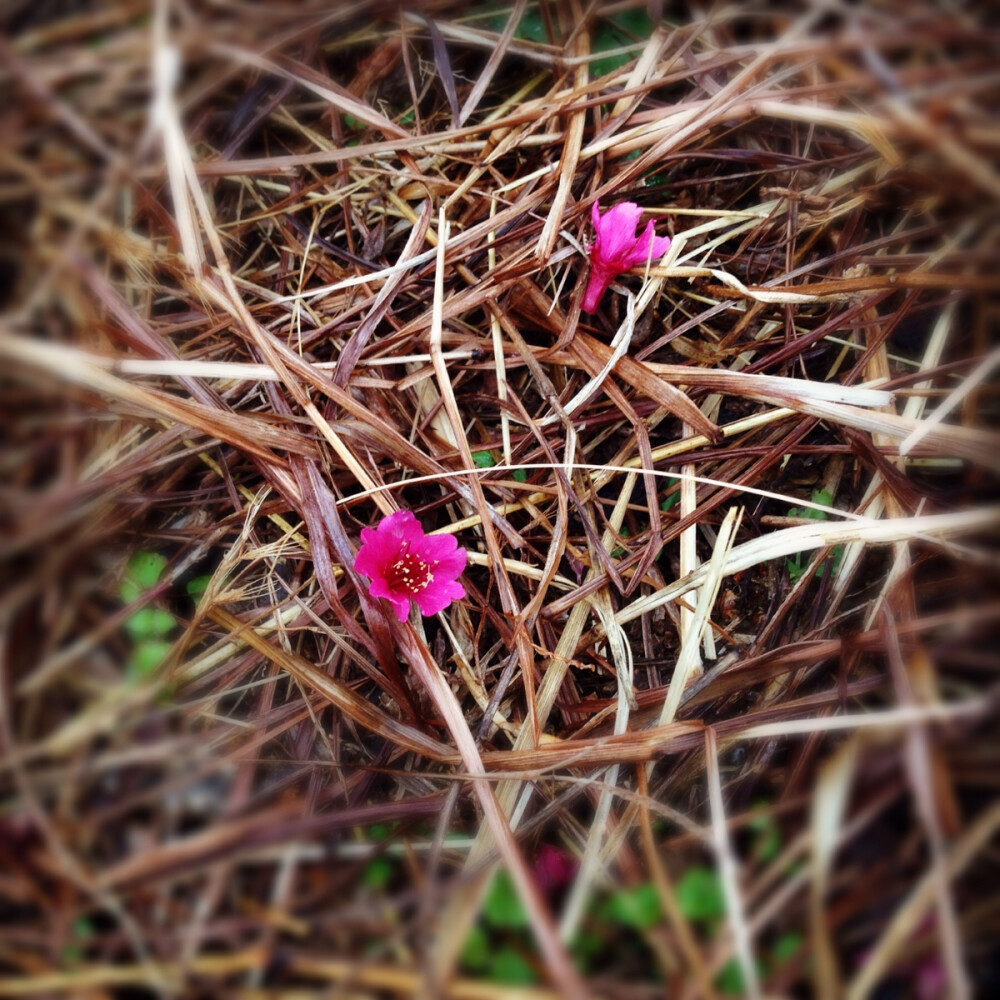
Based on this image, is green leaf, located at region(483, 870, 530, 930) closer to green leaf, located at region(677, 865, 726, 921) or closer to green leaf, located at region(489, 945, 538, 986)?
green leaf, located at region(489, 945, 538, 986)

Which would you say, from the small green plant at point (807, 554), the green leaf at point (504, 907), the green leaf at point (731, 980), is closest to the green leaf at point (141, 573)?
the green leaf at point (504, 907)

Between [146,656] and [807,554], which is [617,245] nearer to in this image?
[807,554]

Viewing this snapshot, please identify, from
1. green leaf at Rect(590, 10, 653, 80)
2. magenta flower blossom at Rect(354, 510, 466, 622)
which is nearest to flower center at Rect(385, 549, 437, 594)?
magenta flower blossom at Rect(354, 510, 466, 622)

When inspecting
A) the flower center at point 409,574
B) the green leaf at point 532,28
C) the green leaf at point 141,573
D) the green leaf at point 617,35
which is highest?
the green leaf at point 532,28

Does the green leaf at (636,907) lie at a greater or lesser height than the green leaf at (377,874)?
lesser

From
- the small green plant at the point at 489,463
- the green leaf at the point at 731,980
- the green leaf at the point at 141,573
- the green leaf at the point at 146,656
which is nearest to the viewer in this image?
the green leaf at the point at 731,980

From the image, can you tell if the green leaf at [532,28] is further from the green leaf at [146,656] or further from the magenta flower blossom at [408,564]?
the green leaf at [146,656]

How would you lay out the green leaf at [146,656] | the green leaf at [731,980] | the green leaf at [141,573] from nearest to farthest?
the green leaf at [731,980]
the green leaf at [146,656]
the green leaf at [141,573]

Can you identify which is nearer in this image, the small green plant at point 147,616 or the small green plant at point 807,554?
the small green plant at point 147,616
